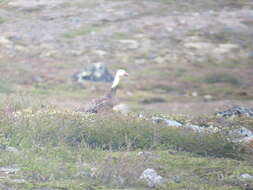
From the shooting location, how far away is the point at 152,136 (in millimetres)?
12344

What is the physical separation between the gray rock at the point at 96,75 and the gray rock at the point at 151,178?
28.4m

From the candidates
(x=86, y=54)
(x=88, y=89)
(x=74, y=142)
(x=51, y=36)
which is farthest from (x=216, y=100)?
(x=74, y=142)

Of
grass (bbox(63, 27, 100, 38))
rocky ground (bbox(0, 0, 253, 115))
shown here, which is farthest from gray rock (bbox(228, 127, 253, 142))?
grass (bbox(63, 27, 100, 38))

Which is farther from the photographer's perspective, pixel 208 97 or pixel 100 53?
pixel 100 53

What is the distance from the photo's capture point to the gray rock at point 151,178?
10.2 metres

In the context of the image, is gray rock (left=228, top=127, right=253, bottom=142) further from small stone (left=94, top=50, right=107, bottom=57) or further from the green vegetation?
small stone (left=94, top=50, right=107, bottom=57)

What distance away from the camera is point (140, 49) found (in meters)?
50.1

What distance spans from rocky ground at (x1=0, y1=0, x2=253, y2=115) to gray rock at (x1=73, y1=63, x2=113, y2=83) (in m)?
0.75

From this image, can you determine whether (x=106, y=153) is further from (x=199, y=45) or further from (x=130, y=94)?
(x=199, y=45)

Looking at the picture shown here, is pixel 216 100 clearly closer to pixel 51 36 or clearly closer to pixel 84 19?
pixel 51 36

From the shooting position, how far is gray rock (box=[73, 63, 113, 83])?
3909 cm

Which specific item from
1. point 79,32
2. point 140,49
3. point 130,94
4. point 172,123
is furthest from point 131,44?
point 172,123

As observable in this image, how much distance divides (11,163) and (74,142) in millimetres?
1440

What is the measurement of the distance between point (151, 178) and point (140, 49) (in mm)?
40006
